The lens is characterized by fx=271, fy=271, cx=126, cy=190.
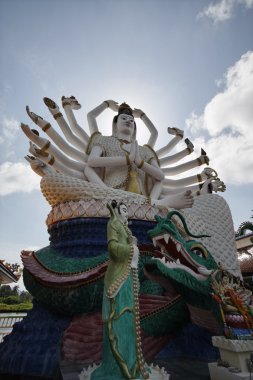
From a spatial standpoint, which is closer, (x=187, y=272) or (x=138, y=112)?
(x=187, y=272)

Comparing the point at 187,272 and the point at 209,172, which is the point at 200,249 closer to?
the point at 187,272

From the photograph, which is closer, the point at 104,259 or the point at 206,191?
the point at 104,259

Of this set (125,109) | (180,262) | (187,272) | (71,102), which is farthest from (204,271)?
(71,102)

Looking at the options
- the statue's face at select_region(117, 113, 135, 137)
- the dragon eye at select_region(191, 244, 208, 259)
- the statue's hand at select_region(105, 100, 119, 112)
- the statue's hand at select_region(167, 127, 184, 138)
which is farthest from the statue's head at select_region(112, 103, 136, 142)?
the dragon eye at select_region(191, 244, 208, 259)

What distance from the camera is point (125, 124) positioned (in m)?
7.66

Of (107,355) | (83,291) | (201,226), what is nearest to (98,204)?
(83,291)

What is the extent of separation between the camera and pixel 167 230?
134 inches

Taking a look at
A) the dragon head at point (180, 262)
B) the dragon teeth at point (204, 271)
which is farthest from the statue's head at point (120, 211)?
the dragon teeth at point (204, 271)

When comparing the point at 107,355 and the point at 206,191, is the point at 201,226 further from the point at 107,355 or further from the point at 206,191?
the point at 107,355

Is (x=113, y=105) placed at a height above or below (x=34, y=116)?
above

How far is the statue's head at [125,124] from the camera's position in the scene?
7.66m

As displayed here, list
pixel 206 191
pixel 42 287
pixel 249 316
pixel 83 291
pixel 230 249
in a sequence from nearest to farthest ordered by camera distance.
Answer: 1. pixel 249 316
2. pixel 83 291
3. pixel 42 287
4. pixel 230 249
5. pixel 206 191

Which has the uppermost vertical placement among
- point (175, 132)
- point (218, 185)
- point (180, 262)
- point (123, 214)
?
point (175, 132)

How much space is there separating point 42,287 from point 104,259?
3.49ft
